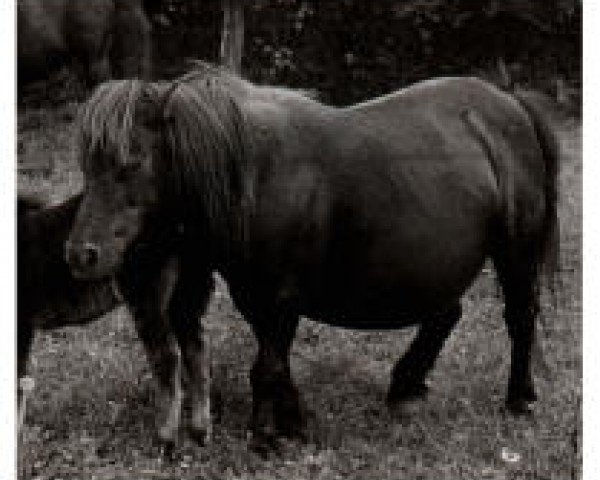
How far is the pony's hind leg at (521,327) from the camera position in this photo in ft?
19.0

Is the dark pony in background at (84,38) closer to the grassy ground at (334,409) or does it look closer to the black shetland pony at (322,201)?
the grassy ground at (334,409)

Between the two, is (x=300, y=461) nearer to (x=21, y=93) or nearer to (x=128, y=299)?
(x=128, y=299)

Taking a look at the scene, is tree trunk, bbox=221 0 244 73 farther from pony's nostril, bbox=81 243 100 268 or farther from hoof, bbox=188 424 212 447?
pony's nostril, bbox=81 243 100 268

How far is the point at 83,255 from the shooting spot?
15.1ft

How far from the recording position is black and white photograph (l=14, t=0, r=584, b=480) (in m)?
4.76

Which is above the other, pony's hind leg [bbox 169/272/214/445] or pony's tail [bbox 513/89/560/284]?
pony's tail [bbox 513/89/560/284]

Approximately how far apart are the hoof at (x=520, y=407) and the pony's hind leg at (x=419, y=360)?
0.44 m

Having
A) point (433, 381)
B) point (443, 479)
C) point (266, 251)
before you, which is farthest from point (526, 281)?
point (266, 251)

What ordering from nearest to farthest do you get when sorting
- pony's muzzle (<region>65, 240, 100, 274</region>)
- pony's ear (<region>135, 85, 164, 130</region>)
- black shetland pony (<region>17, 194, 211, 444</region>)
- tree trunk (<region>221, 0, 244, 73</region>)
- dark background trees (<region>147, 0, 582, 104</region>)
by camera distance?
pony's muzzle (<region>65, 240, 100, 274</region>)
pony's ear (<region>135, 85, 164, 130</region>)
black shetland pony (<region>17, 194, 211, 444</region>)
tree trunk (<region>221, 0, 244, 73</region>)
dark background trees (<region>147, 0, 582, 104</region>)

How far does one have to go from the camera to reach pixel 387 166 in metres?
5.17

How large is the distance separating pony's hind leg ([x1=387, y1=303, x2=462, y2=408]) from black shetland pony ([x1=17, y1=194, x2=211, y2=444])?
1.05 m

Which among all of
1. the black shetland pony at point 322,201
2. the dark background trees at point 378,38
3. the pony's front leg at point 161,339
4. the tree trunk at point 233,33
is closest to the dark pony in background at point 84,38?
the tree trunk at point 233,33

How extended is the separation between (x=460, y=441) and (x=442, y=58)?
6246mm

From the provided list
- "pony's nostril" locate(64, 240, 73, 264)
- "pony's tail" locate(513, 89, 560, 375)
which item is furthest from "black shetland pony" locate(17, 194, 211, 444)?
"pony's tail" locate(513, 89, 560, 375)
